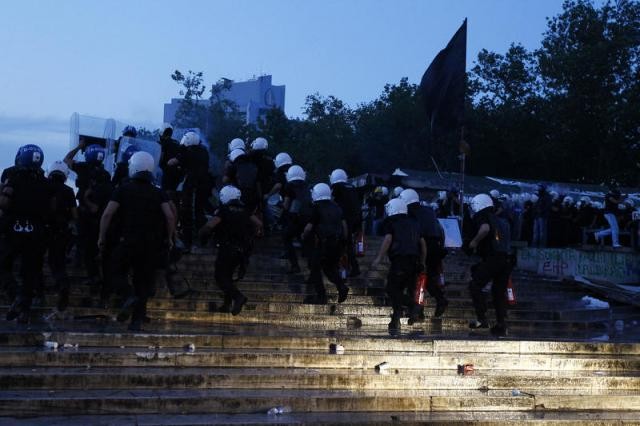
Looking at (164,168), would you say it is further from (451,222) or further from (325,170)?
(325,170)

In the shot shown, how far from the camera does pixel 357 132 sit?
167 ft

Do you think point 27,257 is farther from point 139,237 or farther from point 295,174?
point 295,174

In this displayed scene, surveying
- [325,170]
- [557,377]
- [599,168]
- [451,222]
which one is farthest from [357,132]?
[557,377]

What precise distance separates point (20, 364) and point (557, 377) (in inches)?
225

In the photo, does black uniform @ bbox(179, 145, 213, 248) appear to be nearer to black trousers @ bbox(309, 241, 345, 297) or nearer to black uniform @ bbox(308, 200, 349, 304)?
black uniform @ bbox(308, 200, 349, 304)

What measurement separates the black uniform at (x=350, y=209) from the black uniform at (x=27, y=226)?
5.33 metres

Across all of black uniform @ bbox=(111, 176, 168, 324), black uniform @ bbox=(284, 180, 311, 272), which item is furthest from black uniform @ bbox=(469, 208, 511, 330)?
black uniform @ bbox=(111, 176, 168, 324)

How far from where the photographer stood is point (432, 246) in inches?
535

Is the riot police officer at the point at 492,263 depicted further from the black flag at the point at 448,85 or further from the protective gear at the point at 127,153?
the black flag at the point at 448,85

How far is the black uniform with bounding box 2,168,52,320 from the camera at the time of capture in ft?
33.8

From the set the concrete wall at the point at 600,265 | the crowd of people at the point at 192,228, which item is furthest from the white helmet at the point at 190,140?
the concrete wall at the point at 600,265

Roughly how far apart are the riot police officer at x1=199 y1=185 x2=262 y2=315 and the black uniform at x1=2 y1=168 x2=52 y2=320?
2.18m

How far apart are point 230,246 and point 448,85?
901 centimetres

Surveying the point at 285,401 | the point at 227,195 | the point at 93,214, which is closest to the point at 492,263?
the point at 227,195
